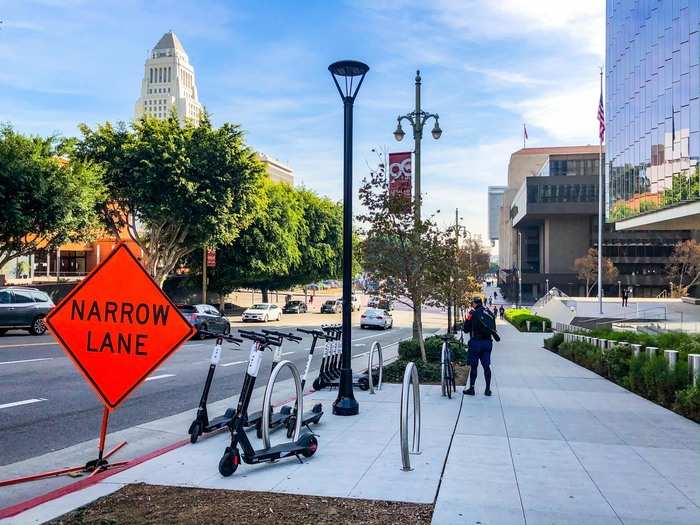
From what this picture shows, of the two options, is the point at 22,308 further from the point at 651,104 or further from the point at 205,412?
the point at 651,104

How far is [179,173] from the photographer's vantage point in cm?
3278

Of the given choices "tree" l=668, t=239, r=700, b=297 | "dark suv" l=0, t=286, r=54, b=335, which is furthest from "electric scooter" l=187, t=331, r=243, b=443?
"tree" l=668, t=239, r=700, b=297

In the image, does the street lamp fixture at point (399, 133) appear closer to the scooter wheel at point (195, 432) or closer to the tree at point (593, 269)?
the scooter wheel at point (195, 432)

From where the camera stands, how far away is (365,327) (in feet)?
132

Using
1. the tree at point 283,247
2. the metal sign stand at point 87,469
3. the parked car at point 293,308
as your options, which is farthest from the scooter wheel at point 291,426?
the parked car at point 293,308

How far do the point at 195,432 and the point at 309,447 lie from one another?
1.60 m

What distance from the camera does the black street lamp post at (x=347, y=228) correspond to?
912 centimetres

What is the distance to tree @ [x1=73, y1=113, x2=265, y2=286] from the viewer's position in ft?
109

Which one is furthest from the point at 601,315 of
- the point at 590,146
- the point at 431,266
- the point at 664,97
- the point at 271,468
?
the point at 590,146

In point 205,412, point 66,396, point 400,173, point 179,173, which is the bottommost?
point 66,396

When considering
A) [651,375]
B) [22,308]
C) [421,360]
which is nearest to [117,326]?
[651,375]

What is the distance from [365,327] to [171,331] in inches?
1354

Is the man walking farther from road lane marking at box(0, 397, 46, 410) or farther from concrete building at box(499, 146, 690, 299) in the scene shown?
concrete building at box(499, 146, 690, 299)

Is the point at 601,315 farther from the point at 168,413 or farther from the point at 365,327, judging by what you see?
the point at 168,413
